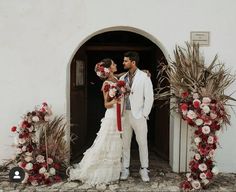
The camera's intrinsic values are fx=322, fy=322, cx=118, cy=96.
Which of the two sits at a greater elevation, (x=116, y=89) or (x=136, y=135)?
(x=116, y=89)

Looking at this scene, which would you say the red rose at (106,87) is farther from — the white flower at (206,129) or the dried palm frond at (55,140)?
the white flower at (206,129)

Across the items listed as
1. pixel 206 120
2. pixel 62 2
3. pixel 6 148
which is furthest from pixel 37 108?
pixel 206 120

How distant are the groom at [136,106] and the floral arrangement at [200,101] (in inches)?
20.2

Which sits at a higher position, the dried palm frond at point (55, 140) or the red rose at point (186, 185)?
the dried palm frond at point (55, 140)

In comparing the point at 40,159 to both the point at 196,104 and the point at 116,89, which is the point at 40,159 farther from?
the point at 196,104

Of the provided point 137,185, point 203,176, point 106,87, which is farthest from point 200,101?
point 137,185

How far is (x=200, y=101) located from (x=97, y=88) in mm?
4416

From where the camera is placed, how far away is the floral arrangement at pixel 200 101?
4496mm

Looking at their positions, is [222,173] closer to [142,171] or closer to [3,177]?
[142,171]

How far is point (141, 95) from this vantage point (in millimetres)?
4633

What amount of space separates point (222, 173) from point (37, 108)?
10.4 feet

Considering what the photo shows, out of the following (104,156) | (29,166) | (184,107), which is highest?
(184,107)

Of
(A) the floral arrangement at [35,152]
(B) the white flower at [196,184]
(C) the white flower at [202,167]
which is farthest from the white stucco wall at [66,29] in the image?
(B) the white flower at [196,184]

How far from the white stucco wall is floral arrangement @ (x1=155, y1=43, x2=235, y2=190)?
31 cm
